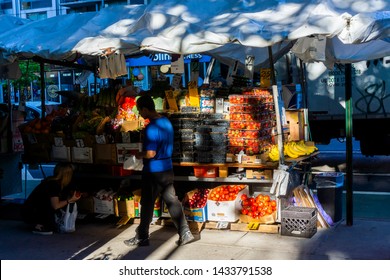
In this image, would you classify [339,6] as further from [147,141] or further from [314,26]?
[147,141]

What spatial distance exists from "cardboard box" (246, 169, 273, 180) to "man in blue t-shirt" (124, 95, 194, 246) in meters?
1.21

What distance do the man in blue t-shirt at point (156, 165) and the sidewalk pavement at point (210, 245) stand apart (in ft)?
1.12

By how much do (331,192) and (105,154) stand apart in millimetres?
3166

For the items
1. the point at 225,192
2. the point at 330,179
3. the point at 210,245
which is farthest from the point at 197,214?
the point at 330,179

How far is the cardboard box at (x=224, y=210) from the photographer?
7.13 meters

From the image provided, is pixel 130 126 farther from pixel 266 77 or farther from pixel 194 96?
pixel 266 77

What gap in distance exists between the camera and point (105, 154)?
25.7 feet

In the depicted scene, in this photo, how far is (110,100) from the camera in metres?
8.70

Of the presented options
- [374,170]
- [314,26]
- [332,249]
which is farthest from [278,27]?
[374,170]

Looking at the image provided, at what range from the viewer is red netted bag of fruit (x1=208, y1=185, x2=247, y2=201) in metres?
7.19

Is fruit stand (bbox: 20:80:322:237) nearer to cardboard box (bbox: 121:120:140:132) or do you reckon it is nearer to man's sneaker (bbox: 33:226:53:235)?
cardboard box (bbox: 121:120:140:132)

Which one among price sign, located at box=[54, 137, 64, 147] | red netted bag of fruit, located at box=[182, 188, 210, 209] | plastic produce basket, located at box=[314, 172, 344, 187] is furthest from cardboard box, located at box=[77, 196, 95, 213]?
plastic produce basket, located at box=[314, 172, 344, 187]

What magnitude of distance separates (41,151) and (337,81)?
23.8 feet

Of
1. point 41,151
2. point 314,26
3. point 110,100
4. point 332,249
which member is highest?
point 314,26
